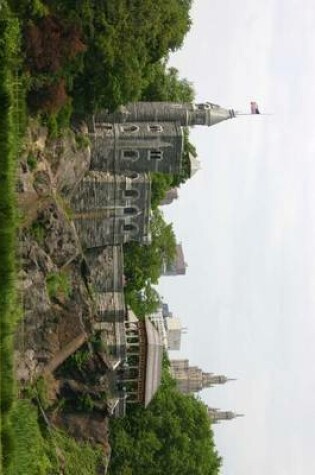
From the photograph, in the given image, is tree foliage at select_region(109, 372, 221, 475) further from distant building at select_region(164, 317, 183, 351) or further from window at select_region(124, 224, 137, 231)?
distant building at select_region(164, 317, 183, 351)

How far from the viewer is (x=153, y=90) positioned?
53.0m

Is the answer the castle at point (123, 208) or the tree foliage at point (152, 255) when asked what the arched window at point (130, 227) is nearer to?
the castle at point (123, 208)

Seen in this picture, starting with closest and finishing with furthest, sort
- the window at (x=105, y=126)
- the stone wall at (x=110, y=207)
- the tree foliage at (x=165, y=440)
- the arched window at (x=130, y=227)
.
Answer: the stone wall at (x=110, y=207) → the window at (x=105, y=126) → the arched window at (x=130, y=227) → the tree foliage at (x=165, y=440)

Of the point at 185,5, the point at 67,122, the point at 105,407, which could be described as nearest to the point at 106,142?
the point at 67,122

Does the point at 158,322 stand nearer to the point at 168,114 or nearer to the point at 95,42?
the point at 168,114

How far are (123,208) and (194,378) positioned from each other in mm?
70377

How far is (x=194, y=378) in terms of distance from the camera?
364 ft

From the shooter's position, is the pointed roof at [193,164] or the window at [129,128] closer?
the window at [129,128]

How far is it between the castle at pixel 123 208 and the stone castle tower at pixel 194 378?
203ft

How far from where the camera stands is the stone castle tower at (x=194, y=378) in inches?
4284

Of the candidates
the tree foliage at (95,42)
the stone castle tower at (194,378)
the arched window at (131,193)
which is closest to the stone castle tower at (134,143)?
the arched window at (131,193)

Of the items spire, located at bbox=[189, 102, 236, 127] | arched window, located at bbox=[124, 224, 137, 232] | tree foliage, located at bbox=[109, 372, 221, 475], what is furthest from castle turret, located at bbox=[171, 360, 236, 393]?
arched window, located at bbox=[124, 224, 137, 232]

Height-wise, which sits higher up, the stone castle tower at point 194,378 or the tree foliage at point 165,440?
the tree foliage at point 165,440

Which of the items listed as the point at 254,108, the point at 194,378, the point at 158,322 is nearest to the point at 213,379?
the point at 194,378
